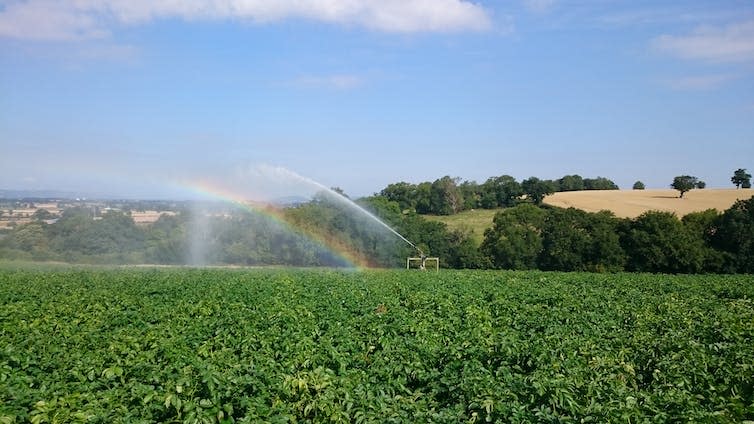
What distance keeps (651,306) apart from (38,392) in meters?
18.4

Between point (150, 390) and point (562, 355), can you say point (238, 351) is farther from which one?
point (562, 355)

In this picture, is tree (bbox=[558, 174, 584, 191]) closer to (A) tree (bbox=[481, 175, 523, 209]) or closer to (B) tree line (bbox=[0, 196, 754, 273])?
Result: (A) tree (bbox=[481, 175, 523, 209])

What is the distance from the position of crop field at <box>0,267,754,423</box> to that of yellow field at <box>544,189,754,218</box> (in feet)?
238

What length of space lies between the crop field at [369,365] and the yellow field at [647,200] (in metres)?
72.7

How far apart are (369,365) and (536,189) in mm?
101437

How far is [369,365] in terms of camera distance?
33.5ft

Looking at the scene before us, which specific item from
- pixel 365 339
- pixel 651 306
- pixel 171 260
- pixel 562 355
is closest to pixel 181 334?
pixel 365 339

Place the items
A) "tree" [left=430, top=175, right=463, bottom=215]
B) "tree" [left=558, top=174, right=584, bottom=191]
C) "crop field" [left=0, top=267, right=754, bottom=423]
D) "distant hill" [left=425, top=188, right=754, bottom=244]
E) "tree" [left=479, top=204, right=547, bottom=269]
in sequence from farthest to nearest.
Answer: "tree" [left=558, top=174, right=584, bottom=191] → "tree" [left=430, top=175, right=463, bottom=215] → "distant hill" [left=425, top=188, right=754, bottom=244] → "tree" [left=479, top=204, right=547, bottom=269] → "crop field" [left=0, top=267, right=754, bottom=423]

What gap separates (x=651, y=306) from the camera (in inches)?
778

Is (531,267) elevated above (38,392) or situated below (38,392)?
below

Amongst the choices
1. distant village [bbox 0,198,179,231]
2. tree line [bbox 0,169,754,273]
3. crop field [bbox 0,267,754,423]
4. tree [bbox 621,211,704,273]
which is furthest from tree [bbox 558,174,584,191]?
crop field [bbox 0,267,754,423]

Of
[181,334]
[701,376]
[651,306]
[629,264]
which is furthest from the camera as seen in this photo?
[629,264]

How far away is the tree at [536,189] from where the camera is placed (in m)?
106

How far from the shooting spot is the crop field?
666cm
